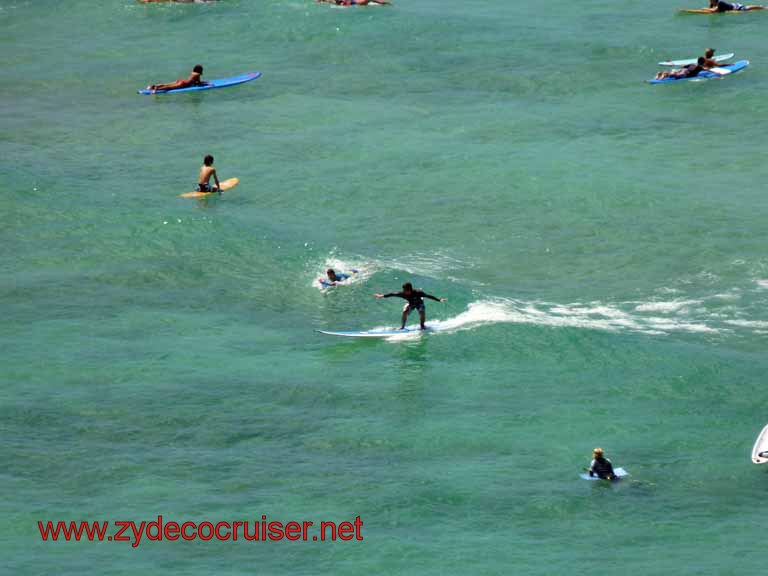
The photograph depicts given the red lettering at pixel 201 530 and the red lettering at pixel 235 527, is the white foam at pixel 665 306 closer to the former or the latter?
the red lettering at pixel 235 527

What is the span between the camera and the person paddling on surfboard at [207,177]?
49094 mm

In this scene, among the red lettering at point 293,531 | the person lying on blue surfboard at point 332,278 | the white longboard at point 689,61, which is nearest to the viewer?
the red lettering at point 293,531

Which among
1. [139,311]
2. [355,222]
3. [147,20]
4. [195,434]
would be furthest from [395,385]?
[147,20]

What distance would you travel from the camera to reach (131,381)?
35906 millimetres

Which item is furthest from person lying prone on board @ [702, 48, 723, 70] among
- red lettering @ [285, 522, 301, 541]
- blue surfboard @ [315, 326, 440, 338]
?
red lettering @ [285, 522, 301, 541]

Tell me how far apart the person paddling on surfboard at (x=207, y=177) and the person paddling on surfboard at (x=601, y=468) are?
23.7 metres

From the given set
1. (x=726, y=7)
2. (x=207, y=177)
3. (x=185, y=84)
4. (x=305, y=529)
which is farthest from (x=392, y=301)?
(x=726, y=7)

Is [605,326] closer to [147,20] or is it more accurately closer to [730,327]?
[730,327]

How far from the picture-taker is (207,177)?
49375 millimetres

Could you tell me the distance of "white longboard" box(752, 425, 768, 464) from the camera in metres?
29.9

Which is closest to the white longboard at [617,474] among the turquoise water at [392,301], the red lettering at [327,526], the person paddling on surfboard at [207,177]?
the turquoise water at [392,301]

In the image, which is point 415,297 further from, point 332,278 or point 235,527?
point 235,527

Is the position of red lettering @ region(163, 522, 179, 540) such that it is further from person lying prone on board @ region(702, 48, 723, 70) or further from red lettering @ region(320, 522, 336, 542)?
person lying prone on board @ region(702, 48, 723, 70)

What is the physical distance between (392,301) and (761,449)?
1401 cm
